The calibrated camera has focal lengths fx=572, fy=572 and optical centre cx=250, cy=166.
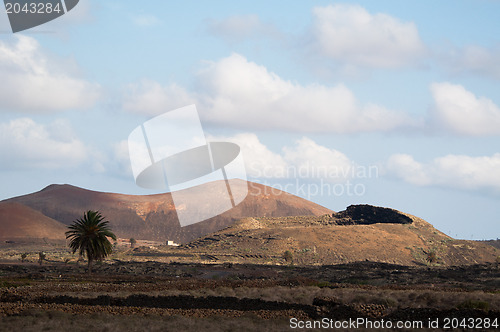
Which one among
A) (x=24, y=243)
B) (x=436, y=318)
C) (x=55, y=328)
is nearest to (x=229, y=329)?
(x=55, y=328)

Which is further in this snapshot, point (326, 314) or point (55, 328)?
point (326, 314)

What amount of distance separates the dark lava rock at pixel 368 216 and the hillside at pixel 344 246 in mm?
4614

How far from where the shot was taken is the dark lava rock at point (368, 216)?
14538 cm

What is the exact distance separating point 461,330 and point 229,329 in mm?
11108

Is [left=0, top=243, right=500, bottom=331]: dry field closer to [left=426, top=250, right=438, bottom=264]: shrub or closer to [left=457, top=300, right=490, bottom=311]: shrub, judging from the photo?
[left=457, top=300, right=490, bottom=311]: shrub

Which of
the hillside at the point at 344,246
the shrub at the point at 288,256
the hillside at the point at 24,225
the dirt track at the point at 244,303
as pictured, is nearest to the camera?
the dirt track at the point at 244,303

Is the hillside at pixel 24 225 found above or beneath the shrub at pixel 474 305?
above

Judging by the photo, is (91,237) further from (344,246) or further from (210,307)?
(344,246)

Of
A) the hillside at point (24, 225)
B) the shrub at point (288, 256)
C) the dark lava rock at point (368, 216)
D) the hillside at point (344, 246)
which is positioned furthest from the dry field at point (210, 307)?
the hillside at point (24, 225)

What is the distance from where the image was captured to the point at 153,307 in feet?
121

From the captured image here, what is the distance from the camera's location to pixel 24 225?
16588 centimetres

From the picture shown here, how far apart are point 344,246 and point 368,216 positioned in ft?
125

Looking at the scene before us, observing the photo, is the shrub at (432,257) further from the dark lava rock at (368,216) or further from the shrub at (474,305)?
the shrub at (474,305)

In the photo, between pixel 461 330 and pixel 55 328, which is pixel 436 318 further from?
pixel 55 328
